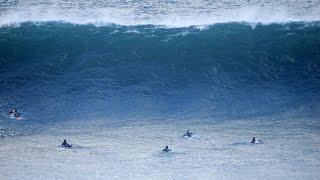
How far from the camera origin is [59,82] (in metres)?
23.8

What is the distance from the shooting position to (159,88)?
2341cm

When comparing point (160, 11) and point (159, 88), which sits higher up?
point (160, 11)

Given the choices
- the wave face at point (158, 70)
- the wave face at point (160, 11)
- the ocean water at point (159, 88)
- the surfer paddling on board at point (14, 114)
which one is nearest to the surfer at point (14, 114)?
the surfer paddling on board at point (14, 114)

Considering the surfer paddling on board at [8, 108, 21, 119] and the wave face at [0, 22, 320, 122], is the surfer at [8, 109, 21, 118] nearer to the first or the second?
the surfer paddling on board at [8, 108, 21, 119]

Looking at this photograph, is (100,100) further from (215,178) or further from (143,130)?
(215,178)

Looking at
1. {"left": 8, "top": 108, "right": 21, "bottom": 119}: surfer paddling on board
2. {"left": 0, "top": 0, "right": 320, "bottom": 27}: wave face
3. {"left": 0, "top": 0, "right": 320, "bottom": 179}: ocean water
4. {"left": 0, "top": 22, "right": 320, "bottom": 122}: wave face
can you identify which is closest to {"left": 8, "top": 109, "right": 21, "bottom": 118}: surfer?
{"left": 8, "top": 108, "right": 21, "bottom": 119}: surfer paddling on board

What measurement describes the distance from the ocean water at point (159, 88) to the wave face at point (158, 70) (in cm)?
8

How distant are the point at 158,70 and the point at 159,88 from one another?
1.52m

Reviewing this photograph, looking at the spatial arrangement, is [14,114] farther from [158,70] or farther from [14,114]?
[158,70]

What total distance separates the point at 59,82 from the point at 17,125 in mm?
3871

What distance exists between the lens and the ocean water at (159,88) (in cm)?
1675

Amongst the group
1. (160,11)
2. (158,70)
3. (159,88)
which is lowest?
(159,88)

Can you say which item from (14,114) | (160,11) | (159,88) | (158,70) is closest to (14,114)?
(14,114)

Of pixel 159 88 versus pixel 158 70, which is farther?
pixel 158 70
